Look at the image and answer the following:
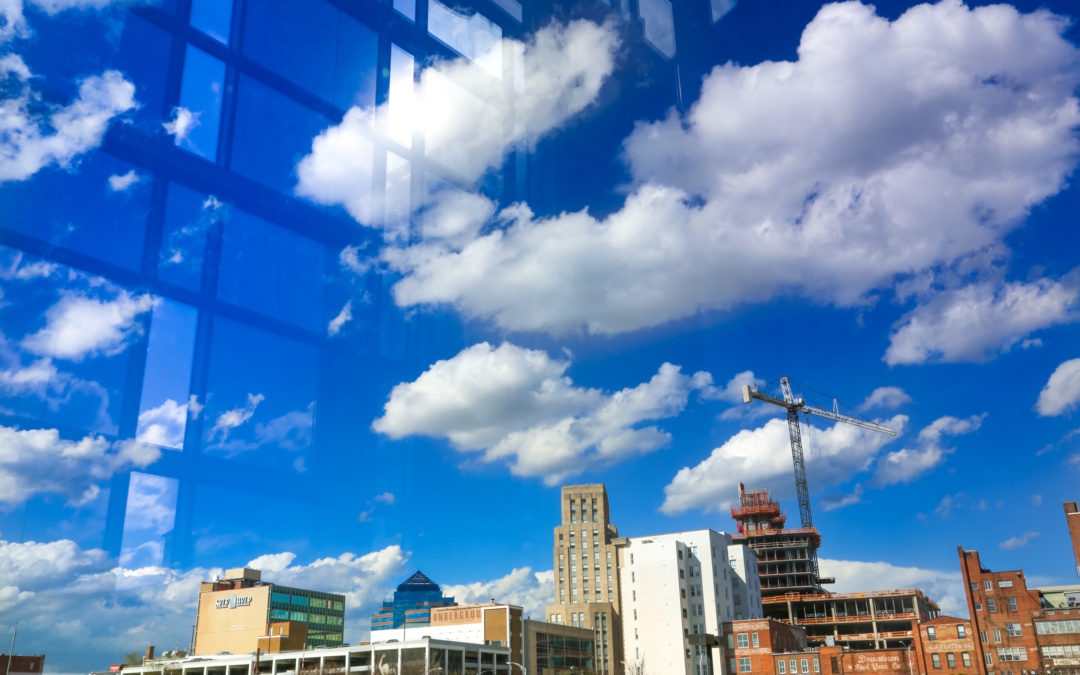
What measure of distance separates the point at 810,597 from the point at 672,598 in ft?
108

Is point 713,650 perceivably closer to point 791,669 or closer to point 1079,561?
point 791,669

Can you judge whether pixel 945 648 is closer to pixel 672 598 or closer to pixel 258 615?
pixel 672 598

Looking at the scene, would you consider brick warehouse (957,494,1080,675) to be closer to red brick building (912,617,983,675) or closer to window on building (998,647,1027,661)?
window on building (998,647,1027,661)

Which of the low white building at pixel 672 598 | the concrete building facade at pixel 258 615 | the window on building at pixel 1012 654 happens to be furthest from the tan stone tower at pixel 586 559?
the window on building at pixel 1012 654

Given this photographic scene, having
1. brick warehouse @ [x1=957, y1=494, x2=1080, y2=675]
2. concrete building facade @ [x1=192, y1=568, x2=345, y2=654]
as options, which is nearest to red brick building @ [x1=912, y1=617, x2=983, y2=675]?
brick warehouse @ [x1=957, y1=494, x2=1080, y2=675]

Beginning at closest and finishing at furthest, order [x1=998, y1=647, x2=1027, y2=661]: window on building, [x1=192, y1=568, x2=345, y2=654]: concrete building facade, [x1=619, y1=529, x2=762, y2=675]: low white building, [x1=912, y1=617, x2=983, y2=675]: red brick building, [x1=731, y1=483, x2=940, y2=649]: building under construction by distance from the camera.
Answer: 1. [x1=998, y1=647, x2=1027, y2=661]: window on building
2. [x1=912, y1=617, x2=983, y2=675]: red brick building
3. [x1=619, y1=529, x2=762, y2=675]: low white building
4. [x1=192, y1=568, x2=345, y2=654]: concrete building facade
5. [x1=731, y1=483, x2=940, y2=649]: building under construction

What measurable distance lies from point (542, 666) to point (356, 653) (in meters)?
22.2

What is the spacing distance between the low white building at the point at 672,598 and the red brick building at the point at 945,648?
21.6m

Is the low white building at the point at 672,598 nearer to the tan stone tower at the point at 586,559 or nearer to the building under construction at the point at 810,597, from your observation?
the tan stone tower at the point at 586,559

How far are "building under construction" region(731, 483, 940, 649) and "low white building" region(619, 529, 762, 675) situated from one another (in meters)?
19.5

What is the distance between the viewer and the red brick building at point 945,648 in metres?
71.3

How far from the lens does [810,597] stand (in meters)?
116

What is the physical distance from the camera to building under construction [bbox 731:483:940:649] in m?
109

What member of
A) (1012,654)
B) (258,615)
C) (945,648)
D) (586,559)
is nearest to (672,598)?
(586,559)
